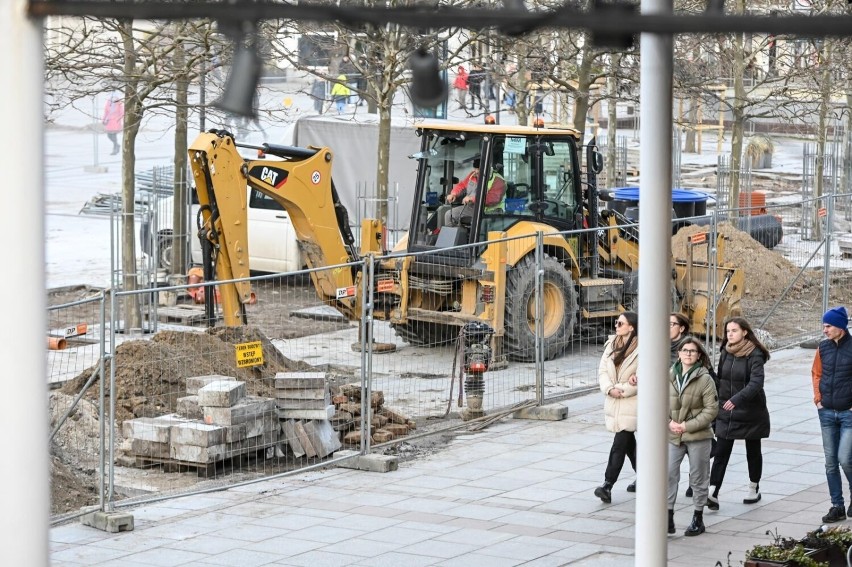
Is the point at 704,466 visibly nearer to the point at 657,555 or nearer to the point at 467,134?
the point at 657,555

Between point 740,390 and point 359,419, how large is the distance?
12.5 ft

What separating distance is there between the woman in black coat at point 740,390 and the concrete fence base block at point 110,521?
446 cm

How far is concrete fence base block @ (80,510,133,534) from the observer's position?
413 inches

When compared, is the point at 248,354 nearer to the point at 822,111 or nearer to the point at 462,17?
the point at 462,17

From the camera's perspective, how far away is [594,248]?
59.8 feet

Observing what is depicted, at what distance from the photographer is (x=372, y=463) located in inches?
494

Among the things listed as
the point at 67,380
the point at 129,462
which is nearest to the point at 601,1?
the point at 129,462

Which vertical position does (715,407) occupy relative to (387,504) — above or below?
above

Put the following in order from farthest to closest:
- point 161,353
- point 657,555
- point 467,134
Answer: point 467,134, point 161,353, point 657,555

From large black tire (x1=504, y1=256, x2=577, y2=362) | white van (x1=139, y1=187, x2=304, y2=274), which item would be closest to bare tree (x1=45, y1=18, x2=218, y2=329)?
white van (x1=139, y1=187, x2=304, y2=274)

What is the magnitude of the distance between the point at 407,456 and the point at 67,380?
3869mm

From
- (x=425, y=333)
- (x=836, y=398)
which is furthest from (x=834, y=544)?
(x=425, y=333)

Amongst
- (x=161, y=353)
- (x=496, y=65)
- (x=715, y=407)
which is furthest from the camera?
(x=496, y=65)

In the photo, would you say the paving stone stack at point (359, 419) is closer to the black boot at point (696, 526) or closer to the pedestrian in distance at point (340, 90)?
the black boot at point (696, 526)
